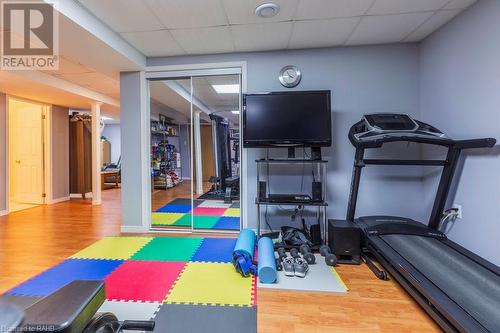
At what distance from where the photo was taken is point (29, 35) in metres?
2.63

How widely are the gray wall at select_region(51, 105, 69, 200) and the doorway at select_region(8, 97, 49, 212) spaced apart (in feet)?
0.66

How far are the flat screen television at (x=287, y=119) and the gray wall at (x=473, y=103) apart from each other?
1290 mm

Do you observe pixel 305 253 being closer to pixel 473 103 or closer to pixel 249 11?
pixel 473 103

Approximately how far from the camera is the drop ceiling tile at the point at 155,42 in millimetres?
2910

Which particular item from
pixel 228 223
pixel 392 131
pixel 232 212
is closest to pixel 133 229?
pixel 228 223

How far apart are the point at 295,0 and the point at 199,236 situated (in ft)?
10.1

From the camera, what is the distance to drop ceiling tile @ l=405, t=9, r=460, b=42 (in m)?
2.53

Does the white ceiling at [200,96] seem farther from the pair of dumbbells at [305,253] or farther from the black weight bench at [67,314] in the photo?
the black weight bench at [67,314]

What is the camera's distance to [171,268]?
2.49 m

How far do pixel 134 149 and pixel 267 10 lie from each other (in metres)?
2.61

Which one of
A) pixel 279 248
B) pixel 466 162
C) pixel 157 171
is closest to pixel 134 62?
pixel 279 248

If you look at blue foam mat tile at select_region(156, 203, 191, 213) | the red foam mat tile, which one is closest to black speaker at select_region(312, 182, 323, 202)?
the red foam mat tile

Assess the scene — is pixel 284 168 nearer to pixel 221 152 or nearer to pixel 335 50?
pixel 335 50

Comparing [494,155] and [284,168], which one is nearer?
[494,155]
